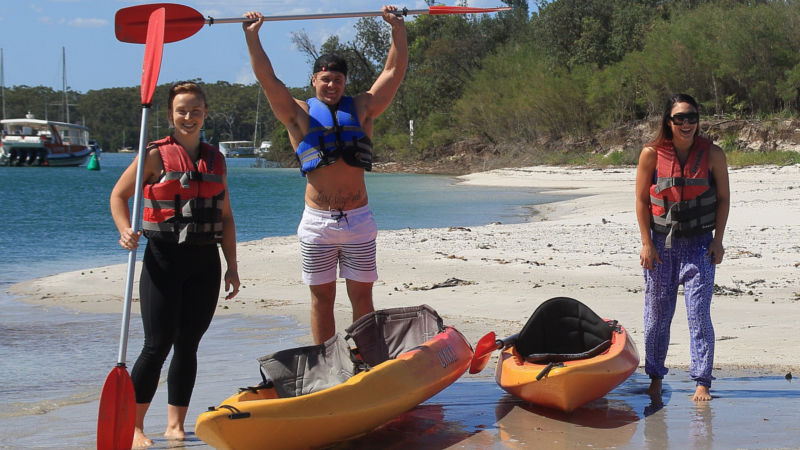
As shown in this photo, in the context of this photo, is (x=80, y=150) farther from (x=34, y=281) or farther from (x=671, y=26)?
(x=34, y=281)

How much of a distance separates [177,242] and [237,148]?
130 m

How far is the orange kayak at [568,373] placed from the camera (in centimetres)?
440

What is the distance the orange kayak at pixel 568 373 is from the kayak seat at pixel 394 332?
448mm

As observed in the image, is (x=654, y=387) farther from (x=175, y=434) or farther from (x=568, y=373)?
(x=175, y=434)

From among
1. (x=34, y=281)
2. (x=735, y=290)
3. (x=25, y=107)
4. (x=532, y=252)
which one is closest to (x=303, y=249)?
(x=735, y=290)

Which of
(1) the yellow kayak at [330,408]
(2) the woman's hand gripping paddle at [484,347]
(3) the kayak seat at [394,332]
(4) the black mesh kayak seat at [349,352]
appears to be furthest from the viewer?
(2) the woman's hand gripping paddle at [484,347]

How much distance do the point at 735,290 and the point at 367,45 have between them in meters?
58.5

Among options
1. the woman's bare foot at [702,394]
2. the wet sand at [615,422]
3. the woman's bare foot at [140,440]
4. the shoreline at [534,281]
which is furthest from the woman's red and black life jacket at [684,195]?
the woman's bare foot at [140,440]

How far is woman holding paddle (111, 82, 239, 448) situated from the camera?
4062 millimetres

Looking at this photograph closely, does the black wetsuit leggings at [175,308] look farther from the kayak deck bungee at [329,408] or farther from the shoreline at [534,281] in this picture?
the shoreline at [534,281]

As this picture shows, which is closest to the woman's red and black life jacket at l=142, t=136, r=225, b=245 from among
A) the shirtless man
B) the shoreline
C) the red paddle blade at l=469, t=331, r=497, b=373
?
the shirtless man

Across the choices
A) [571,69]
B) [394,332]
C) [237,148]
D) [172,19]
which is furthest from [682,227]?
[237,148]

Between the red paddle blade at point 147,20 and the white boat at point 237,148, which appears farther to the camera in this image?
the white boat at point 237,148

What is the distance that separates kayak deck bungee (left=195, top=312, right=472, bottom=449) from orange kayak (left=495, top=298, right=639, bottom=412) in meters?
0.39
